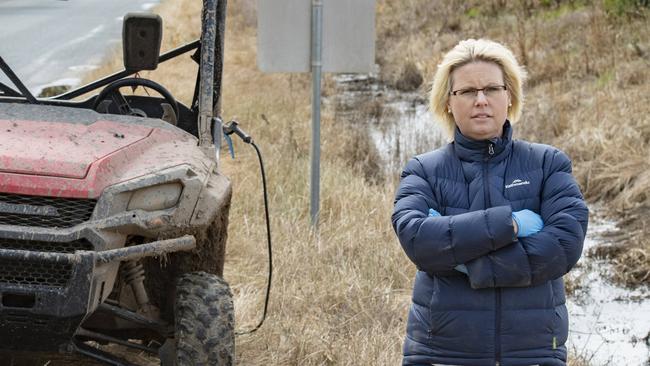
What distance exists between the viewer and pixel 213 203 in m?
4.22

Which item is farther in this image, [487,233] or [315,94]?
[315,94]

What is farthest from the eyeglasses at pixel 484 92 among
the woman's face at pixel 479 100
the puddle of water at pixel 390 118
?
the puddle of water at pixel 390 118

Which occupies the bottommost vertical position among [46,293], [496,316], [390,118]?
[390,118]

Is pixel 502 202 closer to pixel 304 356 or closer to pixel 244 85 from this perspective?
pixel 304 356

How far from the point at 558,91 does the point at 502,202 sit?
36.0ft

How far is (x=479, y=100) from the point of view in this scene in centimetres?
332

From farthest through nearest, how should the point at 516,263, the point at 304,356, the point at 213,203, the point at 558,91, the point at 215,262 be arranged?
the point at 558,91 → the point at 304,356 → the point at 215,262 → the point at 213,203 → the point at 516,263

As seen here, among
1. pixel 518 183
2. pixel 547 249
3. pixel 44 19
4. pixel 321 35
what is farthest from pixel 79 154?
pixel 321 35

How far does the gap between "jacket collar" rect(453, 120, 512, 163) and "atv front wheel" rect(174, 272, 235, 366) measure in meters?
1.33

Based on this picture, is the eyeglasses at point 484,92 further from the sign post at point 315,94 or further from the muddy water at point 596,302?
the sign post at point 315,94

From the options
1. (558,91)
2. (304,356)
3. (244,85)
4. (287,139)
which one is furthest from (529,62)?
(304,356)

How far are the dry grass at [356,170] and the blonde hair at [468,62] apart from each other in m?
1.70

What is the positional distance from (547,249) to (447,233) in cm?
27

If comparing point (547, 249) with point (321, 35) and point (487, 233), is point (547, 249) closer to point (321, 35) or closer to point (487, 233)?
point (487, 233)
